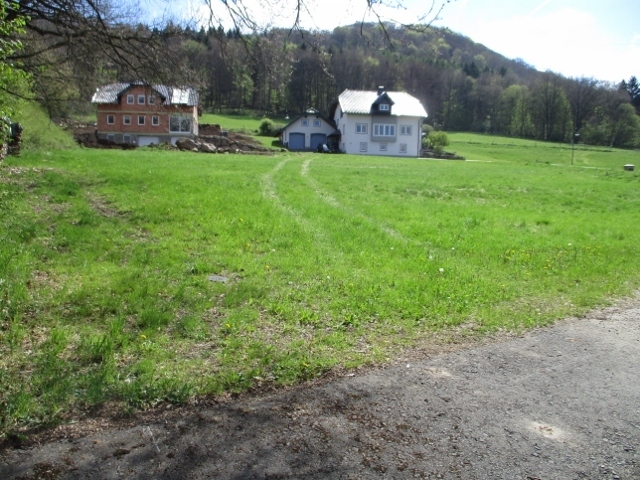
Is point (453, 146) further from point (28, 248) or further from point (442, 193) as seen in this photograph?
point (28, 248)

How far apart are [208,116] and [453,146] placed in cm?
4255

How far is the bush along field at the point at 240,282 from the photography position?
4.57 metres

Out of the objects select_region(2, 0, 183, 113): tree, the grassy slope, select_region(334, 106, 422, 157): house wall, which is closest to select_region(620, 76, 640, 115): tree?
select_region(334, 106, 422, 157): house wall

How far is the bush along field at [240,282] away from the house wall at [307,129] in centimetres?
5507

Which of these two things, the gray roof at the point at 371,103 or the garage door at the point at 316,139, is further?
the garage door at the point at 316,139

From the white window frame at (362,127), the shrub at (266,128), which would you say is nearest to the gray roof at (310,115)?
the shrub at (266,128)

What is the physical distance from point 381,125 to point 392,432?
64448mm

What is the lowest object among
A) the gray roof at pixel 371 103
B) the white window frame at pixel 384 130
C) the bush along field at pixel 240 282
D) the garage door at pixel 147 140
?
the bush along field at pixel 240 282

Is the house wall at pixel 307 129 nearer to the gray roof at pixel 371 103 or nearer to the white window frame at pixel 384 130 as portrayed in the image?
the gray roof at pixel 371 103

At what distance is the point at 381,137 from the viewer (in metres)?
65.6

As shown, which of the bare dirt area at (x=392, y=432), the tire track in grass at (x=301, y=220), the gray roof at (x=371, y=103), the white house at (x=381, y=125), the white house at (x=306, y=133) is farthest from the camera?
the white house at (x=306, y=133)

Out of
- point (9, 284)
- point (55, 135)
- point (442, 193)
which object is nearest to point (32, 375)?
point (9, 284)

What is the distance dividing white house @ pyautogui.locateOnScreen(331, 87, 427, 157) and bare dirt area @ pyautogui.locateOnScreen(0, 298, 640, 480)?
203 ft

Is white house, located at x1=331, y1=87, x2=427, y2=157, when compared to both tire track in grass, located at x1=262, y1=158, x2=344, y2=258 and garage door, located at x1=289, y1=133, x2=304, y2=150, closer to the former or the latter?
garage door, located at x1=289, y1=133, x2=304, y2=150
